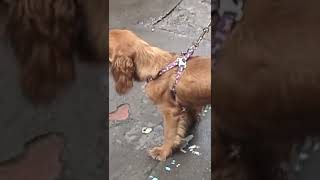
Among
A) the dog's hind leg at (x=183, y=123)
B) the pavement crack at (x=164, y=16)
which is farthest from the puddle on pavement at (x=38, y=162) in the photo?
the pavement crack at (x=164, y=16)

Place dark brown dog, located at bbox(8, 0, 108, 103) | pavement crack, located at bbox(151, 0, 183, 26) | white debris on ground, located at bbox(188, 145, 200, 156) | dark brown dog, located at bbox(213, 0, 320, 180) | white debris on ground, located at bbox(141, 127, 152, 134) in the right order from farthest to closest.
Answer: pavement crack, located at bbox(151, 0, 183, 26), white debris on ground, located at bbox(141, 127, 152, 134), white debris on ground, located at bbox(188, 145, 200, 156), dark brown dog, located at bbox(8, 0, 108, 103), dark brown dog, located at bbox(213, 0, 320, 180)

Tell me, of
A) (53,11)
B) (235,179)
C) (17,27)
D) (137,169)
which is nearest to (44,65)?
(17,27)

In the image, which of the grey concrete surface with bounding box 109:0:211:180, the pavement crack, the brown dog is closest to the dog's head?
the brown dog

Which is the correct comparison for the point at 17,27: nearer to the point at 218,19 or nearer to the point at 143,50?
the point at 143,50

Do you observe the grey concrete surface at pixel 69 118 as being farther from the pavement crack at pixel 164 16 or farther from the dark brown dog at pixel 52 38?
the pavement crack at pixel 164 16

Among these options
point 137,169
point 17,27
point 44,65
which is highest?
point 17,27

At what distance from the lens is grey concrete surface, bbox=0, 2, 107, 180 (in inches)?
111

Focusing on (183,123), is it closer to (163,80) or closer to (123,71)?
(163,80)

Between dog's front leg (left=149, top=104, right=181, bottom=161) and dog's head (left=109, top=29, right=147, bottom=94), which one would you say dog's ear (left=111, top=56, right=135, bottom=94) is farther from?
dog's front leg (left=149, top=104, right=181, bottom=161)

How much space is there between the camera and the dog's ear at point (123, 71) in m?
2.80

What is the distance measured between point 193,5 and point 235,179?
2.08 m

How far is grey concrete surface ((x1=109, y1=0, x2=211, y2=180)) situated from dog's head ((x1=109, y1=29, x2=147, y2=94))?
0.30 m

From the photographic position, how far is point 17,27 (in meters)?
2.92

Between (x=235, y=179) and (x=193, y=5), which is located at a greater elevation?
(x=193, y=5)
